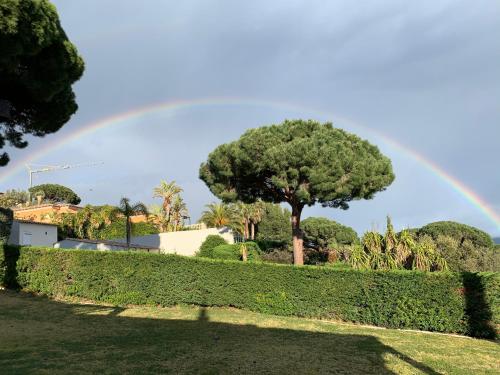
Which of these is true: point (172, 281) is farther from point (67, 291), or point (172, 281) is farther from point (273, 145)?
point (273, 145)

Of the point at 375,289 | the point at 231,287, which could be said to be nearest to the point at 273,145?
the point at 231,287

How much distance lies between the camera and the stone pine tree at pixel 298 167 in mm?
24391

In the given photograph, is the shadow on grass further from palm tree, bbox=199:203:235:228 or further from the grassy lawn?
palm tree, bbox=199:203:235:228

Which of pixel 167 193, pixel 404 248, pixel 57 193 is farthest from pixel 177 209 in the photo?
pixel 404 248

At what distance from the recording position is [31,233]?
31.3m

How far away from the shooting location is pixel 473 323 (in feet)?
43.0

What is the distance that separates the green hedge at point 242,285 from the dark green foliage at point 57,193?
Result: 191 feet

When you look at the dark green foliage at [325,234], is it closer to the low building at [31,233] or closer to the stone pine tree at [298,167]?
the stone pine tree at [298,167]

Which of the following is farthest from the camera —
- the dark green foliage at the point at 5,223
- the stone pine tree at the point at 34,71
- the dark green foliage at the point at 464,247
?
the dark green foliage at the point at 464,247

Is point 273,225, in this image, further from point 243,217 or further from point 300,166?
point 300,166

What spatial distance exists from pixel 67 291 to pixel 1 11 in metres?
11.5

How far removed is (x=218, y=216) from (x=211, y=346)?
1702 inches

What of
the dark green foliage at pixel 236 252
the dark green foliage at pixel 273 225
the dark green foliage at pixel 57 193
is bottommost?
the dark green foliage at pixel 236 252

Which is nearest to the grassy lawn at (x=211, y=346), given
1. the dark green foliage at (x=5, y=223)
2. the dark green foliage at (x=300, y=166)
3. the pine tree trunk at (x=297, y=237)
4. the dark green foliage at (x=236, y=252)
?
the dark green foliage at (x=5, y=223)
